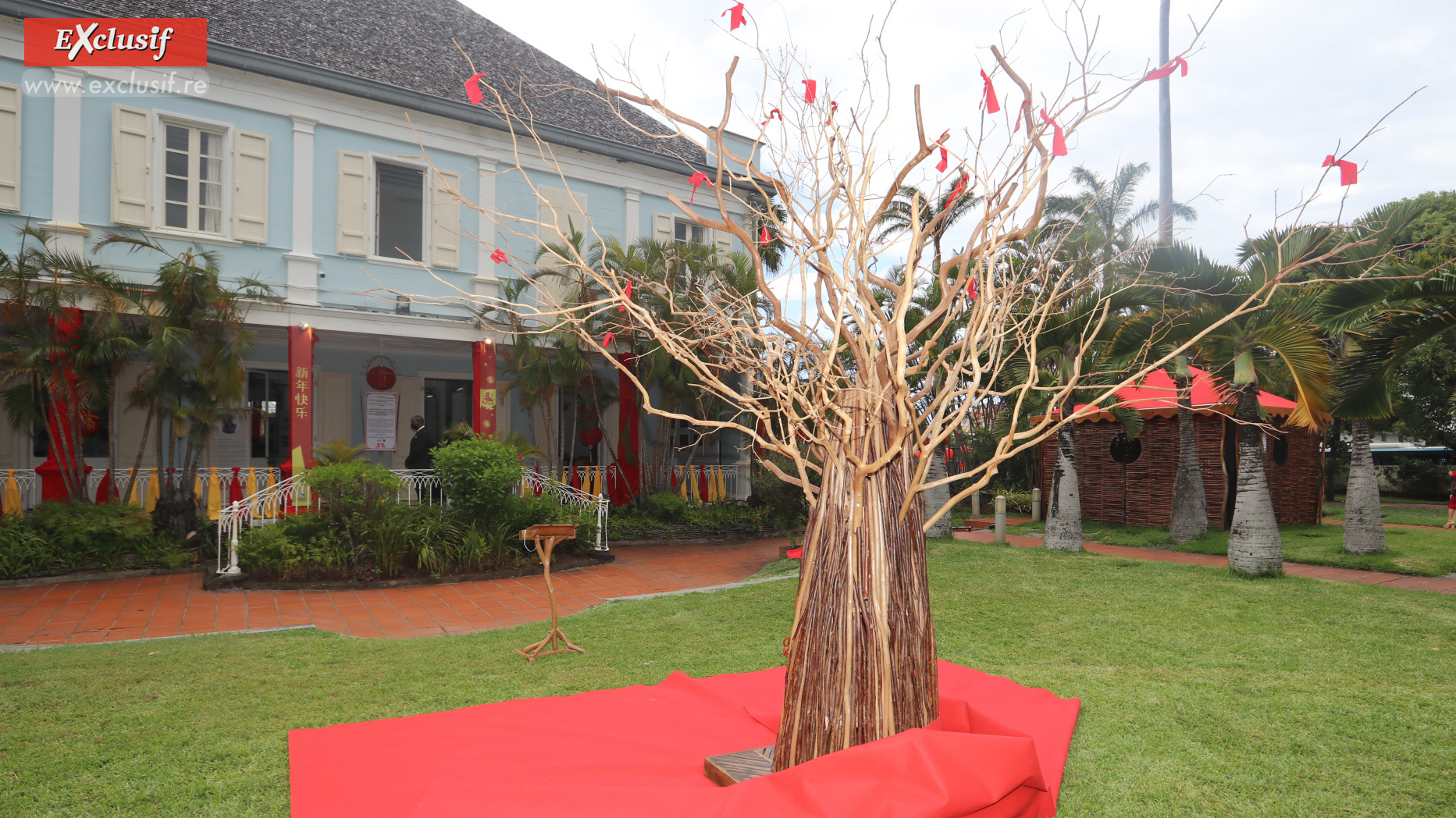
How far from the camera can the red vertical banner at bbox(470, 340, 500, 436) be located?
10.8 metres

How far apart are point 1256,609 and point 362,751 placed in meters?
6.58

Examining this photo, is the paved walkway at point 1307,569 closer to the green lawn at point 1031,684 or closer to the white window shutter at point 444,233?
the green lawn at point 1031,684

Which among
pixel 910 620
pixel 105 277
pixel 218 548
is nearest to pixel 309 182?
pixel 105 277

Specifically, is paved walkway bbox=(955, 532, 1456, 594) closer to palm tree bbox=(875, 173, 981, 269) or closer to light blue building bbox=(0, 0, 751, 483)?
palm tree bbox=(875, 173, 981, 269)

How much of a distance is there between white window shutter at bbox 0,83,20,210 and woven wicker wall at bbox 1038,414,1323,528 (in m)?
14.3

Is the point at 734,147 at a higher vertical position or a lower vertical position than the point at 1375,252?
higher

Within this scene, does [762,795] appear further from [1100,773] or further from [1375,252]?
[1375,252]

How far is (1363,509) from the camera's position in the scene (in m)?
8.96

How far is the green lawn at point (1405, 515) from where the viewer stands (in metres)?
13.1

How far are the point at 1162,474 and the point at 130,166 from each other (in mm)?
14650

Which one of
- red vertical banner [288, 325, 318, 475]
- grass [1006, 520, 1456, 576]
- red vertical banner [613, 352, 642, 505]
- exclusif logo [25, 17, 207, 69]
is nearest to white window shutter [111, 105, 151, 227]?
exclusif logo [25, 17, 207, 69]

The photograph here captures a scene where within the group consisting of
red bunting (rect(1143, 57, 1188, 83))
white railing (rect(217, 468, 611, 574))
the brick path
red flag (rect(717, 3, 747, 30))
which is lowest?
the brick path

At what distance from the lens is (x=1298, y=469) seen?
492 inches

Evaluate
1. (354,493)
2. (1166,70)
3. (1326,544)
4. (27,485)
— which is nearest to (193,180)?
(27,485)
